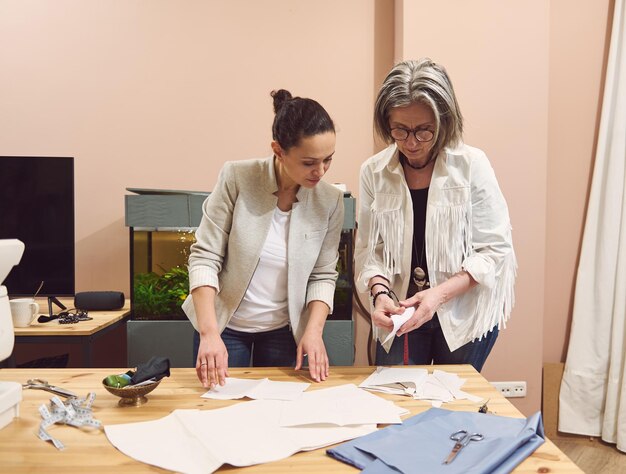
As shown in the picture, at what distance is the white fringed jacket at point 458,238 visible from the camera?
1599mm

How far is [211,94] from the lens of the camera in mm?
2953

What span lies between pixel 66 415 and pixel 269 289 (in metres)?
0.71

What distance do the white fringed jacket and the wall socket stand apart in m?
1.24

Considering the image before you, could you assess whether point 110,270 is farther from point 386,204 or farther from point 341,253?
point 386,204

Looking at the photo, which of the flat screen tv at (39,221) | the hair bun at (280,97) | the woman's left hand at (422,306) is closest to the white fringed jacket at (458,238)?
the woman's left hand at (422,306)

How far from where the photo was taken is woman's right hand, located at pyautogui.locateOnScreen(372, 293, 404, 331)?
1483 millimetres

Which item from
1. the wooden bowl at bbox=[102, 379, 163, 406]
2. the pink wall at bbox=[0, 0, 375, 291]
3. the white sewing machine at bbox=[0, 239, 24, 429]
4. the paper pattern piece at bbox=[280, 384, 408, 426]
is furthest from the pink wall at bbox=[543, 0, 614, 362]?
the white sewing machine at bbox=[0, 239, 24, 429]

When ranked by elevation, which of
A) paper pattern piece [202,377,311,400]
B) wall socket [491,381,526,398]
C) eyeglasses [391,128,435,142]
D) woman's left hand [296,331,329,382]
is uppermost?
eyeglasses [391,128,435,142]

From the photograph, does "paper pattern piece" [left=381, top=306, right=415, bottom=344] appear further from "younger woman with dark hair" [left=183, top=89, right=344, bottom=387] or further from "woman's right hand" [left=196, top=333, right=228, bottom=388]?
"woman's right hand" [left=196, top=333, right=228, bottom=388]

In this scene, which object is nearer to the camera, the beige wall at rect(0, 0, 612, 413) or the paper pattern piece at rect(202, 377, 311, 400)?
the paper pattern piece at rect(202, 377, 311, 400)

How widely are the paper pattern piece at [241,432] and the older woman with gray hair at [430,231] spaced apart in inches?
13.9

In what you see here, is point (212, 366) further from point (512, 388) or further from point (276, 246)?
point (512, 388)

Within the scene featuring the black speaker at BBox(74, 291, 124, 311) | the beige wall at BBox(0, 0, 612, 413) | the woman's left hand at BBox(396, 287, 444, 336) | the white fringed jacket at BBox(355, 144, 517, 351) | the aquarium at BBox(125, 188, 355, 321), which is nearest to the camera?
the woman's left hand at BBox(396, 287, 444, 336)

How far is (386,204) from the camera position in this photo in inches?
66.4
